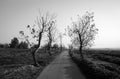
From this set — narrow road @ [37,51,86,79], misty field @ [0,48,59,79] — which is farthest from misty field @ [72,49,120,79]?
misty field @ [0,48,59,79]

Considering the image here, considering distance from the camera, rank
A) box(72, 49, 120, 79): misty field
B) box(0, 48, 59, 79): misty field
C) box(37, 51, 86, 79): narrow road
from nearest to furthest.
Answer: box(72, 49, 120, 79): misty field
box(37, 51, 86, 79): narrow road
box(0, 48, 59, 79): misty field

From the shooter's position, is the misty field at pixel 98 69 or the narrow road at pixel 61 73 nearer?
the misty field at pixel 98 69

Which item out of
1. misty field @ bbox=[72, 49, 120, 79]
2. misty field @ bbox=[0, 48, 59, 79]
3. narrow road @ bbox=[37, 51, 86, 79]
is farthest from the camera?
misty field @ bbox=[0, 48, 59, 79]

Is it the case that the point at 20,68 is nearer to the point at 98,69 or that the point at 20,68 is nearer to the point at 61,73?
the point at 61,73

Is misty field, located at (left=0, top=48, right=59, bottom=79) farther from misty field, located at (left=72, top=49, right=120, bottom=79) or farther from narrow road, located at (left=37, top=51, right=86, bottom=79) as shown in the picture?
misty field, located at (left=72, top=49, right=120, bottom=79)

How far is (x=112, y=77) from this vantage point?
24.4 feet

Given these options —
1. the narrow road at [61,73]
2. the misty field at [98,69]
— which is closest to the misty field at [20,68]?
the narrow road at [61,73]

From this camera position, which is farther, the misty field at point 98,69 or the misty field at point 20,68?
the misty field at point 20,68

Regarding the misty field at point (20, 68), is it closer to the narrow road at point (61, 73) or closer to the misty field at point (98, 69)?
the narrow road at point (61, 73)

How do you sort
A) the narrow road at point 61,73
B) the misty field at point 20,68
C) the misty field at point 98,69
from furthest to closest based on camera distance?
the misty field at point 20,68, the narrow road at point 61,73, the misty field at point 98,69

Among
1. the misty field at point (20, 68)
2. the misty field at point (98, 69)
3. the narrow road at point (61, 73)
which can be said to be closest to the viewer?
the misty field at point (98, 69)

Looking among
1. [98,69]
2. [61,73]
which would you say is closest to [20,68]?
[61,73]

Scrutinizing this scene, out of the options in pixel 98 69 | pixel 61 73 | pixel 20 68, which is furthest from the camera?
pixel 20 68

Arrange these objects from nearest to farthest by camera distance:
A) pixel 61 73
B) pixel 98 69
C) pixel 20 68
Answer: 1. pixel 98 69
2. pixel 61 73
3. pixel 20 68
